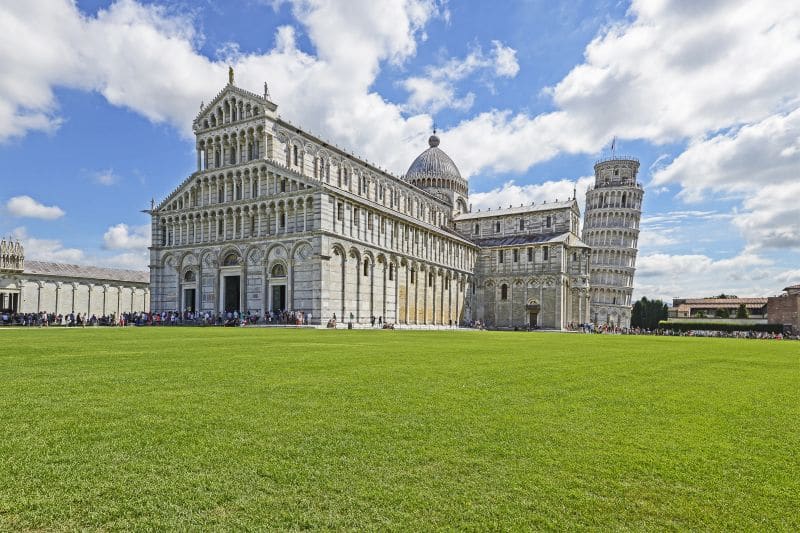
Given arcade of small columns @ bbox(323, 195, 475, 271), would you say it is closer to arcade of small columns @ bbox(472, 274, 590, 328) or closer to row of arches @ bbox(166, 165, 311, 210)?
row of arches @ bbox(166, 165, 311, 210)

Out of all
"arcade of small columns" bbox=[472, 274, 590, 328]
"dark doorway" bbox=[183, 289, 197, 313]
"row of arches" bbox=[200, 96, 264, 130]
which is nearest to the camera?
"row of arches" bbox=[200, 96, 264, 130]

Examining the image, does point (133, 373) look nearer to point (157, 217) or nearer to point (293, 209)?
point (293, 209)

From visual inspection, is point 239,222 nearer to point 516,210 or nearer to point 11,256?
point 11,256

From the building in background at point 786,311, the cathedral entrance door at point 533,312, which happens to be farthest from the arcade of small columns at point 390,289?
the building in background at point 786,311

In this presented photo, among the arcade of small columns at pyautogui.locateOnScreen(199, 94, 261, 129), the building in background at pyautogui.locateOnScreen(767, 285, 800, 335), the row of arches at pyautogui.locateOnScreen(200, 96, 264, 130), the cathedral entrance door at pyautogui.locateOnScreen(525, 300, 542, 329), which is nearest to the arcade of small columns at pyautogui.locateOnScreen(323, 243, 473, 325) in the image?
the cathedral entrance door at pyautogui.locateOnScreen(525, 300, 542, 329)

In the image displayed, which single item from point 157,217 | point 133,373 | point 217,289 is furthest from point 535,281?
point 133,373

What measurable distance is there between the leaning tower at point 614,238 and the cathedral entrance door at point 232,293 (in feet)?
199

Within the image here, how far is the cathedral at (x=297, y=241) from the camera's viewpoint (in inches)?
1639

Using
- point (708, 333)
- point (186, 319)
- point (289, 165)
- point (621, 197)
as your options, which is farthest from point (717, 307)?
point (186, 319)

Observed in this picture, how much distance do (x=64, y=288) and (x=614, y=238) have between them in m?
79.5

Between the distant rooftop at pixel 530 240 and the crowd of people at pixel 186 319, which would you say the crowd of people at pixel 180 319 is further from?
the distant rooftop at pixel 530 240

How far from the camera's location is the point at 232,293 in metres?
45.9

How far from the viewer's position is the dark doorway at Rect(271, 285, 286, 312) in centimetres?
4291

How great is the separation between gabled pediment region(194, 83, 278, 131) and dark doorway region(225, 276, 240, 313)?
46.8 ft
